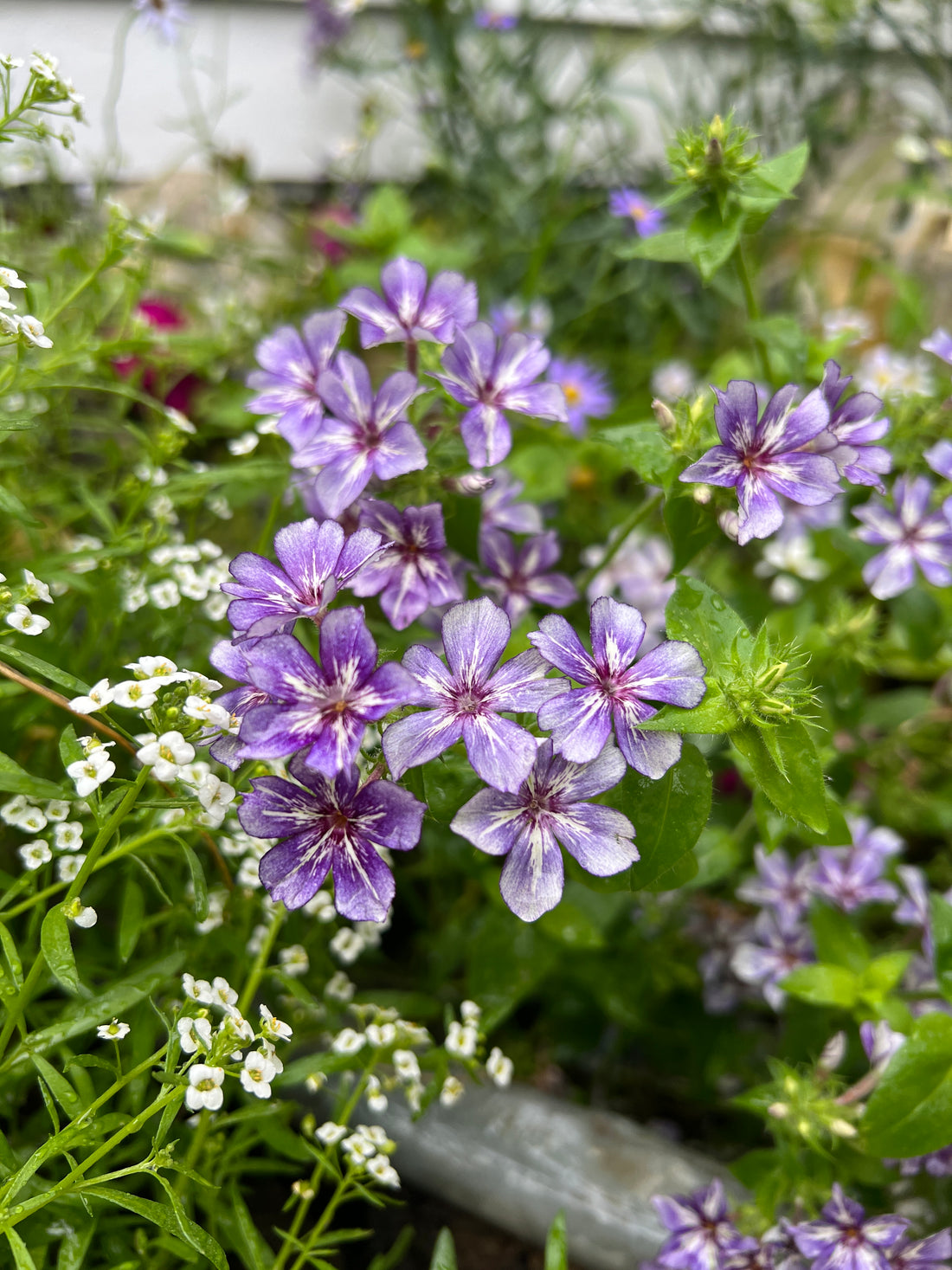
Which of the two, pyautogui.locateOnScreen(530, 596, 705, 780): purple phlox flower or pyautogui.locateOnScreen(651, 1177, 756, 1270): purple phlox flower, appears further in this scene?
pyautogui.locateOnScreen(651, 1177, 756, 1270): purple phlox flower

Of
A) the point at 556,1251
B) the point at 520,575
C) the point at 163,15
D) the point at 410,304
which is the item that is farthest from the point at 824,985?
the point at 163,15

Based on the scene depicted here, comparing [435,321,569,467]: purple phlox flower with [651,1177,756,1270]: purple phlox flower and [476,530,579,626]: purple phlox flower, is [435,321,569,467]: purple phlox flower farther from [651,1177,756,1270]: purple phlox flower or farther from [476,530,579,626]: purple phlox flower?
[651,1177,756,1270]: purple phlox flower

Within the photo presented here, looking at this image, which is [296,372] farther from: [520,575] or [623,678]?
[623,678]

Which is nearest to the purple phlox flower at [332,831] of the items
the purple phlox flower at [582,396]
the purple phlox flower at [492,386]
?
the purple phlox flower at [492,386]

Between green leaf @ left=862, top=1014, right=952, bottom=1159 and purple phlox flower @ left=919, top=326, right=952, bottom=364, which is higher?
purple phlox flower @ left=919, top=326, right=952, bottom=364

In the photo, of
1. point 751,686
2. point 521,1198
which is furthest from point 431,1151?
point 751,686

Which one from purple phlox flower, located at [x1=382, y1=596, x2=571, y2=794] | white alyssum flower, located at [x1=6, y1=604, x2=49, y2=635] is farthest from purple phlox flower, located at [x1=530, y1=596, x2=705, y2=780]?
white alyssum flower, located at [x1=6, y1=604, x2=49, y2=635]
